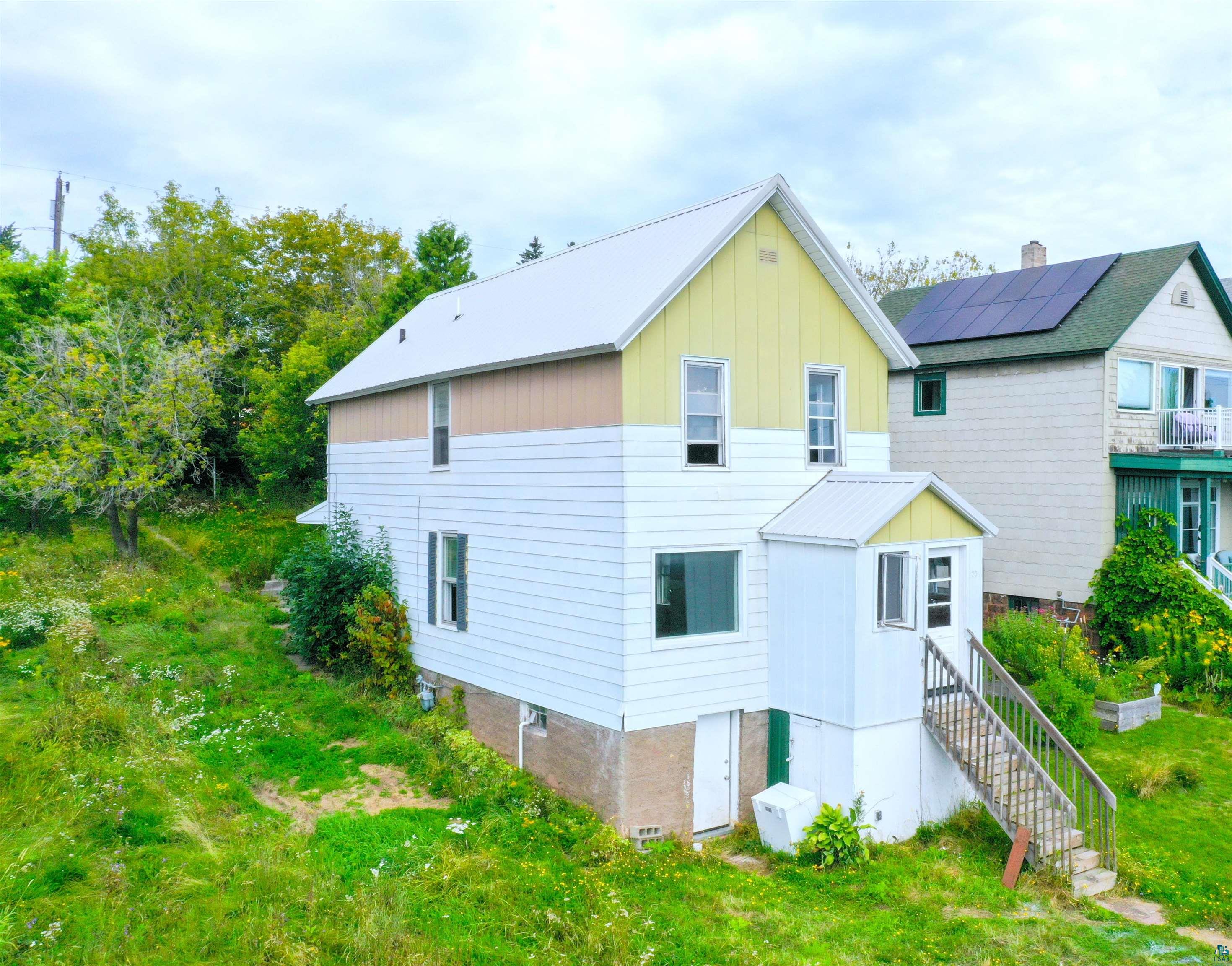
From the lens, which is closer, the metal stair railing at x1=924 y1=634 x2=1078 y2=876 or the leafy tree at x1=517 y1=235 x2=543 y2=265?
the metal stair railing at x1=924 y1=634 x2=1078 y2=876

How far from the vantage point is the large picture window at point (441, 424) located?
49.6 ft

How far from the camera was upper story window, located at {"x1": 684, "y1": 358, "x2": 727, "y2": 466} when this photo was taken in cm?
1199

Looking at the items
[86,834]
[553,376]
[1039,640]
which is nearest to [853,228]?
[1039,640]

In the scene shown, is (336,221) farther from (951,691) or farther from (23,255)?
(951,691)

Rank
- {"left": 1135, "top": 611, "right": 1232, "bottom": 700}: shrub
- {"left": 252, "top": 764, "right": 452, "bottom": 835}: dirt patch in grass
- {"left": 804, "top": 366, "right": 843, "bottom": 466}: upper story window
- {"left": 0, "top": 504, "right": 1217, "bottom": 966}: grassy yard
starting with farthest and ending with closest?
1. {"left": 1135, "top": 611, "right": 1232, "bottom": 700}: shrub
2. {"left": 804, "top": 366, "right": 843, "bottom": 466}: upper story window
3. {"left": 252, "top": 764, "right": 452, "bottom": 835}: dirt patch in grass
4. {"left": 0, "top": 504, "right": 1217, "bottom": 966}: grassy yard

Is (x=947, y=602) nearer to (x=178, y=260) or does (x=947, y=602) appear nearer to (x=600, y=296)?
(x=600, y=296)

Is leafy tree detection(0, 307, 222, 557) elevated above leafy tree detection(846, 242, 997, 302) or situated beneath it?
situated beneath

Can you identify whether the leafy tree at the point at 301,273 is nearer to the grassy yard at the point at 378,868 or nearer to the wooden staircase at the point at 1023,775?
the grassy yard at the point at 378,868

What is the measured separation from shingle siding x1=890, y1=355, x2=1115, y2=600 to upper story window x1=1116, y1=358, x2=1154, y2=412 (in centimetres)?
74

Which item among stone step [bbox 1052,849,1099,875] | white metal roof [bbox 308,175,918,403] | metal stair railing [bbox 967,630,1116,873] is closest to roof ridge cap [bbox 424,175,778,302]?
white metal roof [bbox 308,175,918,403]

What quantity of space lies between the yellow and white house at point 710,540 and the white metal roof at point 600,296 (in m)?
0.06

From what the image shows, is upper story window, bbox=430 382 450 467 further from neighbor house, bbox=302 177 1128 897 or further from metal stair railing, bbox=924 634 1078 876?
metal stair railing, bbox=924 634 1078 876

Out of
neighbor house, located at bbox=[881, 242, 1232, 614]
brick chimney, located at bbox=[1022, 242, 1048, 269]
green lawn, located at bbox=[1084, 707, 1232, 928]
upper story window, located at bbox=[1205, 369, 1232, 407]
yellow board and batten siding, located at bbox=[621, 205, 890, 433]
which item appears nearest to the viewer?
green lawn, located at bbox=[1084, 707, 1232, 928]

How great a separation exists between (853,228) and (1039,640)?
30835 mm
